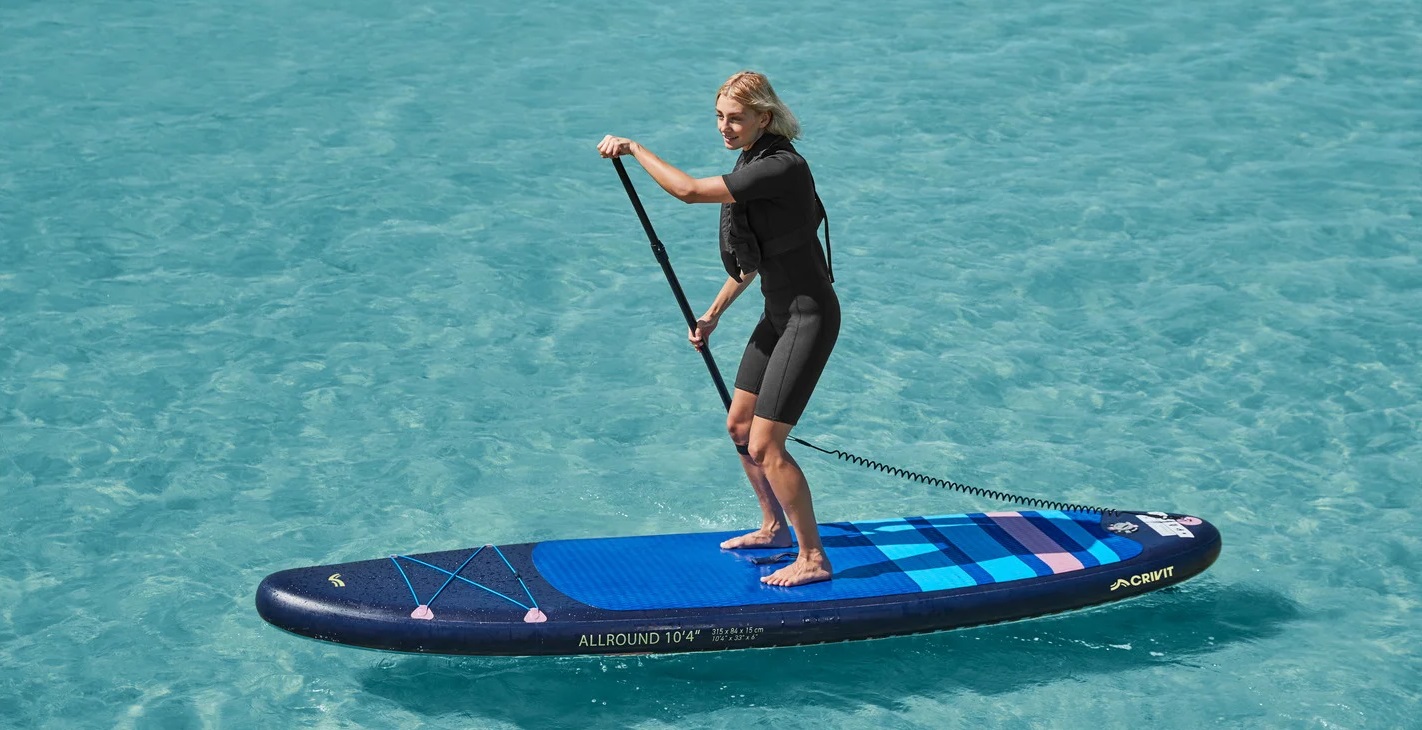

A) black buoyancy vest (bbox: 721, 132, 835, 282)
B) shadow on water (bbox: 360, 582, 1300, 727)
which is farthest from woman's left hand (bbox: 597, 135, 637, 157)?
shadow on water (bbox: 360, 582, 1300, 727)

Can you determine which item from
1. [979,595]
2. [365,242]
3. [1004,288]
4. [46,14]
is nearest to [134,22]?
[46,14]

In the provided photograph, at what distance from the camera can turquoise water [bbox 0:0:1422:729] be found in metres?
6.16

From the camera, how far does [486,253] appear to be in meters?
9.98

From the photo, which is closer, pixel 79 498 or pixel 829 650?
pixel 829 650

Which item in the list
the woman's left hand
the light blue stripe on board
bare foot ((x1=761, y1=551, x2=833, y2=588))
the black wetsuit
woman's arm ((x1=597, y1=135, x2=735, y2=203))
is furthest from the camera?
the light blue stripe on board

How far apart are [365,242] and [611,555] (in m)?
4.37

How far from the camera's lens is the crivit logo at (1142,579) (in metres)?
6.37

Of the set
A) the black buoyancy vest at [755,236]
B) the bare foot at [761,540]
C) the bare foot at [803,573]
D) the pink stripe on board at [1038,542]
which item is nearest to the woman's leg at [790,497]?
the bare foot at [803,573]

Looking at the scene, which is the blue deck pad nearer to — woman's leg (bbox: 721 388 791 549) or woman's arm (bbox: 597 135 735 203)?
woman's leg (bbox: 721 388 791 549)

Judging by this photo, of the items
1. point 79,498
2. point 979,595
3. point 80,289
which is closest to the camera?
point 979,595

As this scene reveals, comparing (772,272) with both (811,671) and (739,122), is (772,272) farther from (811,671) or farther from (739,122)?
(811,671)

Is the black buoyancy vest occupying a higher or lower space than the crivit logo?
higher

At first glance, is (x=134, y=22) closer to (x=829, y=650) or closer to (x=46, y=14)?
(x=46, y=14)

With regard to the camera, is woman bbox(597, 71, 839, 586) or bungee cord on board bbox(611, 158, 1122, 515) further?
bungee cord on board bbox(611, 158, 1122, 515)
